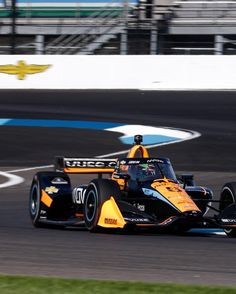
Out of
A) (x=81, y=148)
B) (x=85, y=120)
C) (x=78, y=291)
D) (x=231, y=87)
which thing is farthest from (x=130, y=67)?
(x=78, y=291)

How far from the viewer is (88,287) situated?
21.7 ft

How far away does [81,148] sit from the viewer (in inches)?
754

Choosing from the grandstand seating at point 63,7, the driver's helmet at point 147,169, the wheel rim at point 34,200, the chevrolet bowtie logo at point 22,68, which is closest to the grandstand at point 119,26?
the grandstand seating at point 63,7

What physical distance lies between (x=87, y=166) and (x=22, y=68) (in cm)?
1643

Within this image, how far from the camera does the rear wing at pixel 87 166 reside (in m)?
11.3

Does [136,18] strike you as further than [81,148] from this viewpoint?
Yes

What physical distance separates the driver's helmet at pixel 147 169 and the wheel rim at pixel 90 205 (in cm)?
62

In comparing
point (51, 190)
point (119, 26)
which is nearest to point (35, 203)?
point (51, 190)

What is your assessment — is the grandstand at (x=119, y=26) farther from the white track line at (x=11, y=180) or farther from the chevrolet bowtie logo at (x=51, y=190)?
the chevrolet bowtie logo at (x=51, y=190)

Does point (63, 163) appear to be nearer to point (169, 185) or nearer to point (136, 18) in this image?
point (169, 185)

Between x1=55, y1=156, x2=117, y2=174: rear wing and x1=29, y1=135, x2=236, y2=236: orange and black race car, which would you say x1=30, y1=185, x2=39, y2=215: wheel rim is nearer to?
x1=29, y1=135, x2=236, y2=236: orange and black race car

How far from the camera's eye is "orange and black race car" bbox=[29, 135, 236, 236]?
9906mm

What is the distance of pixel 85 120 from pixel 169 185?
40.9ft

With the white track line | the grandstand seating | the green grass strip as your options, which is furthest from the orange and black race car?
the grandstand seating
